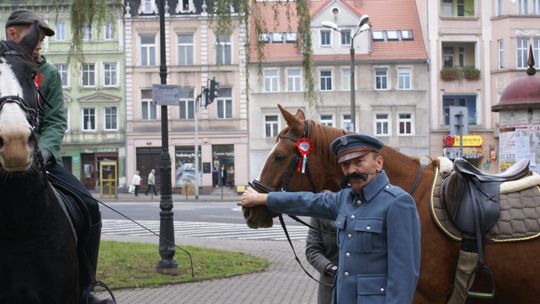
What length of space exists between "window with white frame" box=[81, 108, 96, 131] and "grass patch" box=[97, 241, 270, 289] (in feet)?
108

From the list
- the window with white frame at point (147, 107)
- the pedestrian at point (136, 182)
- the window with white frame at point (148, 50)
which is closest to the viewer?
the pedestrian at point (136, 182)

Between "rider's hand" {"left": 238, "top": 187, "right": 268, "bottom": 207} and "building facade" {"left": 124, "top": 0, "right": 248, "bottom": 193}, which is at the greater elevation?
"building facade" {"left": 124, "top": 0, "right": 248, "bottom": 193}

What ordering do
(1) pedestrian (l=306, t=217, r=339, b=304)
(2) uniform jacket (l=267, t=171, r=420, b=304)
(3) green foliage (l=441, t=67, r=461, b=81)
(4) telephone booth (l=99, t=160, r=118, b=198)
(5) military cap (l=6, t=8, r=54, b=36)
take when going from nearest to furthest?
(2) uniform jacket (l=267, t=171, r=420, b=304) < (5) military cap (l=6, t=8, r=54, b=36) < (1) pedestrian (l=306, t=217, r=339, b=304) < (4) telephone booth (l=99, t=160, r=118, b=198) < (3) green foliage (l=441, t=67, r=461, b=81)

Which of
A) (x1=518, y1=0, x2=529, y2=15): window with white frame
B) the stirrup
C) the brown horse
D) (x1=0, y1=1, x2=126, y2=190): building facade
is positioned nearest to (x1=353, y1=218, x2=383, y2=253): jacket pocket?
the brown horse

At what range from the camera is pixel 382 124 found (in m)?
46.9

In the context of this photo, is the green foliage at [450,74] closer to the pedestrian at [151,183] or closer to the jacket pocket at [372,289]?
the pedestrian at [151,183]

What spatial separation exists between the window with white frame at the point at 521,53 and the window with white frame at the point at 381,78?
29.6ft

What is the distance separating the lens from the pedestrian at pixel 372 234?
12.5 ft

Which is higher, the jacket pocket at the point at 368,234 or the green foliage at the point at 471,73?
the green foliage at the point at 471,73

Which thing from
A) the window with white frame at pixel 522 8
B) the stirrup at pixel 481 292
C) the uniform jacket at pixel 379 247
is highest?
the window with white frame at pixel 522 8

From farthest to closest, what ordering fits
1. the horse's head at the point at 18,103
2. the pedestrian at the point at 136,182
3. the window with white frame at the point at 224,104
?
the window with white frame at the point at 224,104
the pedestrian at the point at 136,182
the horse's head at the point at 18,103

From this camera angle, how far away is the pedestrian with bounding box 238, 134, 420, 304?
3.82 m

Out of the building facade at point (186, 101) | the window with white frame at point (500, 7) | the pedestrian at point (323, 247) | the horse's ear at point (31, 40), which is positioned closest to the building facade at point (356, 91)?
the building facade at point (186, 101)

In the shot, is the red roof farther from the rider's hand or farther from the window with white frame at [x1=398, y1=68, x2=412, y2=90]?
the rider's hand
